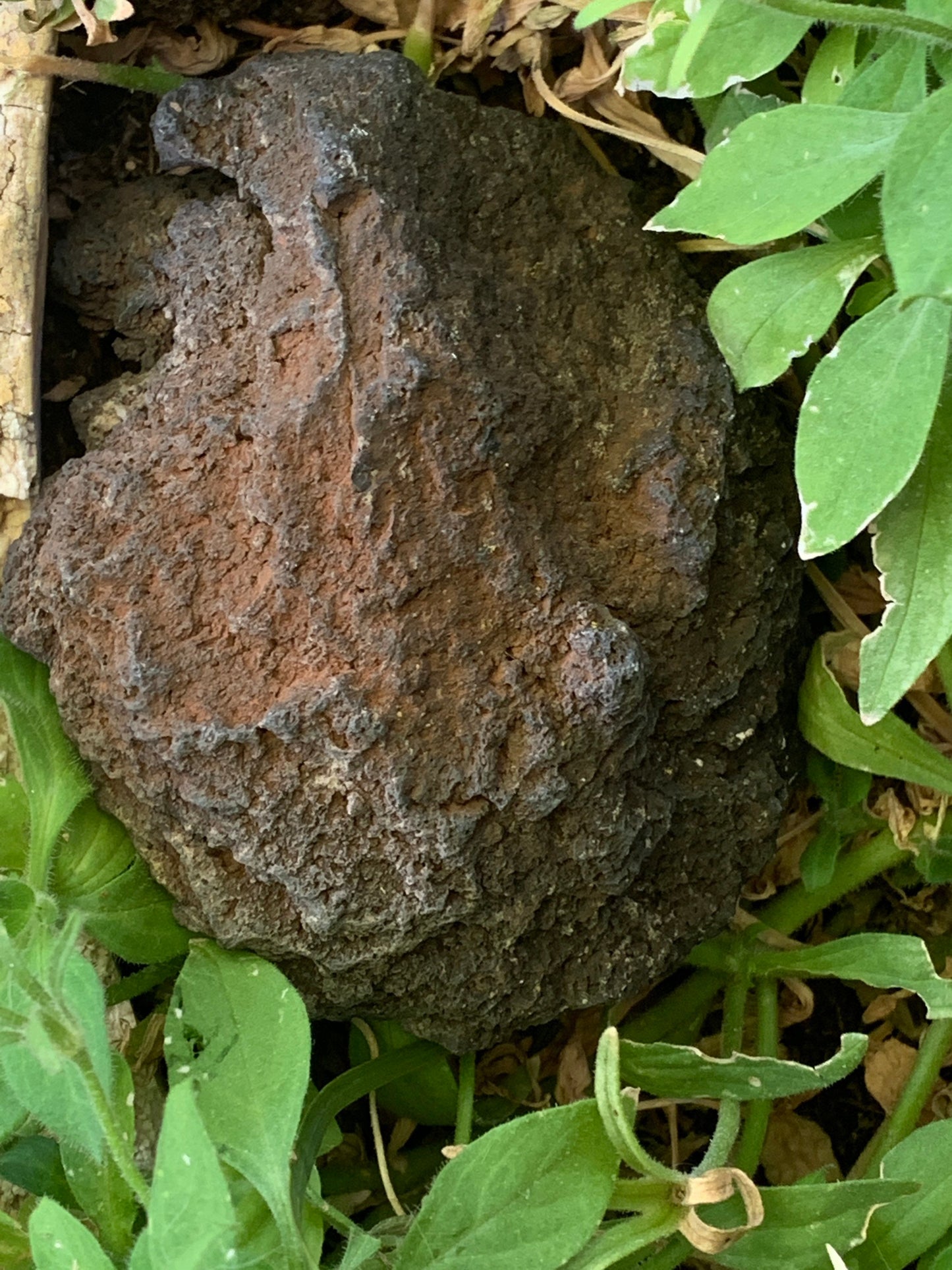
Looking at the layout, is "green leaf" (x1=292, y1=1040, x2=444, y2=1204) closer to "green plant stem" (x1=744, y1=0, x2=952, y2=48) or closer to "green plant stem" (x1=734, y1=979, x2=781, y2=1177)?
"green plant stem" (x1=734, y1=979, x2=781, y2=1177)

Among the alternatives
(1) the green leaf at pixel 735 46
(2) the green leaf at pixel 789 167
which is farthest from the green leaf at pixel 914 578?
(1) the green leaf at pixel 735 46

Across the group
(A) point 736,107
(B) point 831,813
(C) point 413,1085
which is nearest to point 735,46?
(A) point 736,107

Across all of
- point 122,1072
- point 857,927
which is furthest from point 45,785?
point 857,927

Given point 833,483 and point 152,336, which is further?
point 152,336

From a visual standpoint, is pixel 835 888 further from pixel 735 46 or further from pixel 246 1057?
pixel 735 46

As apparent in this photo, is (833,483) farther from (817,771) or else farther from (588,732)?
(817,771)
